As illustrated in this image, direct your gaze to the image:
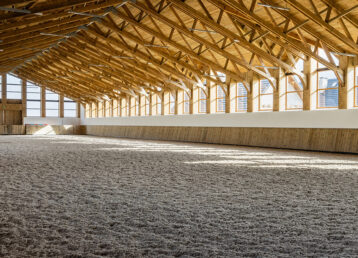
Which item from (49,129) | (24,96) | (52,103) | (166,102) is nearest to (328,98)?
(166,102)

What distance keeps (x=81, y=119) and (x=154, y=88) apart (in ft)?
59.7

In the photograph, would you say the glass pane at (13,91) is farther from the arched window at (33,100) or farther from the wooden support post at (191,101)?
the wooden support post at (191,101)

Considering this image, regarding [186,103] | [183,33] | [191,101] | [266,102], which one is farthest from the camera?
[186,103]

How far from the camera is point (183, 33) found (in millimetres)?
16719

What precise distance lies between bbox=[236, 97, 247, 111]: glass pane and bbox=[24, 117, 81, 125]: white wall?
1105 inches

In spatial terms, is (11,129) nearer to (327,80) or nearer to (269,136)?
(269,136)

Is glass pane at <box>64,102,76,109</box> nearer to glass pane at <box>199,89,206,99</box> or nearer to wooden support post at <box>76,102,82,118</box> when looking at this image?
wooden support post at <box>76,102,82,118</box>

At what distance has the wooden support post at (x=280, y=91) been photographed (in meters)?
19.8

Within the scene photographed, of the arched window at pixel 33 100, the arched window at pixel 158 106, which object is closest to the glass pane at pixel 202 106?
the arched window at pixel 158 106

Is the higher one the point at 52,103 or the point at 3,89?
the point at 3,89

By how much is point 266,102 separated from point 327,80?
3.97 m

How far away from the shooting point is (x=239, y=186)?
678 cm

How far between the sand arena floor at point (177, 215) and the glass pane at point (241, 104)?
14.4 m

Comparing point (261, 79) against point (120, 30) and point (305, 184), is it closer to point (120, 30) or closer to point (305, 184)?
point (120, 30)
